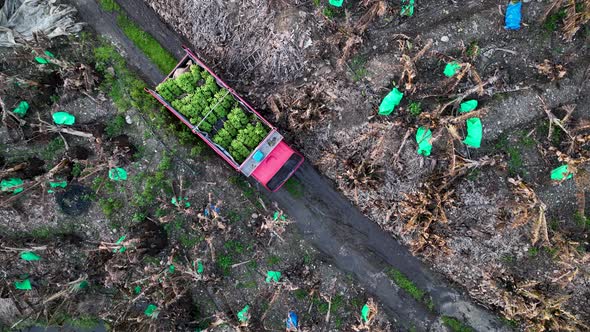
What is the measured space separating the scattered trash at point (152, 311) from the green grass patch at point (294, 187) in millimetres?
5682

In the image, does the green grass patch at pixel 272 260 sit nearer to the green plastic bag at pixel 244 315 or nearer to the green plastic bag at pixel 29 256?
the green plastic bag at pixel 244 315

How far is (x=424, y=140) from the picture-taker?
12336 millimetres

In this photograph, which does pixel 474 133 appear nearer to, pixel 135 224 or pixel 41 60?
pixel 135 224

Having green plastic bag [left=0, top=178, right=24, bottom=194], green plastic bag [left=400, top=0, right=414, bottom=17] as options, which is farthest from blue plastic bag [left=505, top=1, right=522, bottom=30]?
green plastic bag [left=0, top=178, right=24, bottom=194]

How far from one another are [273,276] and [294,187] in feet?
9.92

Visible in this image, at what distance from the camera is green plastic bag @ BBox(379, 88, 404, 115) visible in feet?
40.6

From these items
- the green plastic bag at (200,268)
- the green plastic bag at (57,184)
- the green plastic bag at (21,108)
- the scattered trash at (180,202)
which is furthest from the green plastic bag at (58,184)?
the green plastic bag at (200,268)

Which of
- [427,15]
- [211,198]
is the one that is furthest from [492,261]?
[211,198]

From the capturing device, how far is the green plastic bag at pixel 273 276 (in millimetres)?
12797

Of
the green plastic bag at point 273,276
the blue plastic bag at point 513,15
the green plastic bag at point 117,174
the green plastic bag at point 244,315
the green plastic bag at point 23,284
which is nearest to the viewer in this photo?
the blue plastic bag at point 513,15

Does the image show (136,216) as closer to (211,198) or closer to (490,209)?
(211,198)

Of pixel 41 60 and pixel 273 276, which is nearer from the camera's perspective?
pixel 41 60

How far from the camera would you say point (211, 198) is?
42.2ft

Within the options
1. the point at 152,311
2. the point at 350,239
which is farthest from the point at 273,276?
the point at 152,311
